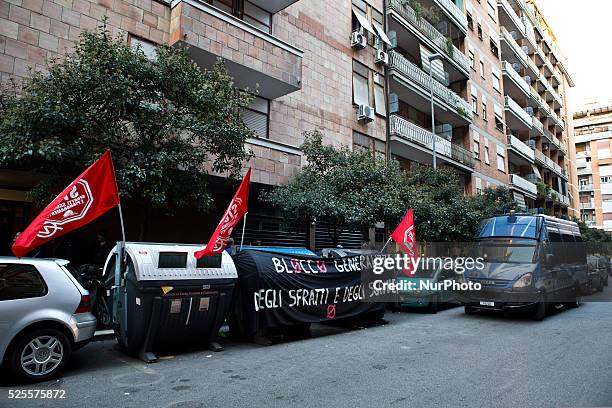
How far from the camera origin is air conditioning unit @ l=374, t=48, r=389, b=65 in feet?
66.0

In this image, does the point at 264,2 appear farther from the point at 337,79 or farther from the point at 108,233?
the point at 108,233

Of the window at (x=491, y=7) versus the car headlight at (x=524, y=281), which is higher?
the window at (x=491, y=7)

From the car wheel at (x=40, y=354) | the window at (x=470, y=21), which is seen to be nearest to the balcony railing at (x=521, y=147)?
the window at (x=470, y=21)

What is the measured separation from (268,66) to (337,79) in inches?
208

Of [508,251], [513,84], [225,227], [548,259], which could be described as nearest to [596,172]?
[513,84]

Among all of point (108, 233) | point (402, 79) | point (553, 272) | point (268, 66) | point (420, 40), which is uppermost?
point (420, 40)

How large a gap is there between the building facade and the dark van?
6.16 m

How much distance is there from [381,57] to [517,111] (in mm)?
19144

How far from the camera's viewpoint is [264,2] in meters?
14.8

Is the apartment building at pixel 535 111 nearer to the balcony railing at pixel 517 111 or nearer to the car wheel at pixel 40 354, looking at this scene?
the balcony railing at pixel 517 111

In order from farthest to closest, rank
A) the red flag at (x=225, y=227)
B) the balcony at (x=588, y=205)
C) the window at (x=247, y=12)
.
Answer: the balcony at (x=588, y=205), the window at (x=247, y=12), the red flag at (x=225, y=227)

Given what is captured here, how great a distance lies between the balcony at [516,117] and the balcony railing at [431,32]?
24.0ft

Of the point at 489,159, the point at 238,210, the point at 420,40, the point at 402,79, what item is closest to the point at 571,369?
the point at 238,210

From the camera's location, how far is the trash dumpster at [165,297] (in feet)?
21.4
